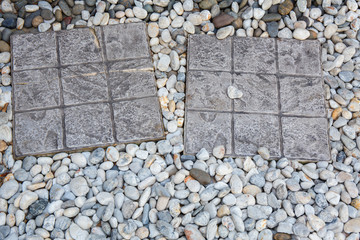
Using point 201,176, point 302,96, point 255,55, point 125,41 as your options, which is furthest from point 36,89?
point 302,96

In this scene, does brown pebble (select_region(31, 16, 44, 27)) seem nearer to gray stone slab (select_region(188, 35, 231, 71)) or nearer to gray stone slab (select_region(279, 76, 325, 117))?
gray stone slab (select_region(188, 35, 231, 71))

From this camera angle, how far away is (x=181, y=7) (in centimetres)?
262

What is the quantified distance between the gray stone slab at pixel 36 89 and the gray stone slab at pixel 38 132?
54 mm

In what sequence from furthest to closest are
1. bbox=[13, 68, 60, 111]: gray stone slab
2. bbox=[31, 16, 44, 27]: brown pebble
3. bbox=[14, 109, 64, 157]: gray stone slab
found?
bbox=[31, 16, 44, 27]: brown pebble
bbox=[13, 68, 60, 111]: gray stone slab
bbox=[14, 109, 64, 157]: gray stone slab

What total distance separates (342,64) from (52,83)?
1.90 metres

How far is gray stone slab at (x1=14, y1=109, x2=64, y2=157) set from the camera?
2203mm

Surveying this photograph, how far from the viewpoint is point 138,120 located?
90.2 inches

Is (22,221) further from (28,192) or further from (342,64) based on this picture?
(342,64)

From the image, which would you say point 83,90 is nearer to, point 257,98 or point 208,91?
point 208,91

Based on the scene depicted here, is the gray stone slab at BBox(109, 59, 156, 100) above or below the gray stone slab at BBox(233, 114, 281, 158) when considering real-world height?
above

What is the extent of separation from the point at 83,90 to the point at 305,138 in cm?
138

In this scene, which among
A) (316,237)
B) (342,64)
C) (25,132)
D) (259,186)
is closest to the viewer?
(316,237)

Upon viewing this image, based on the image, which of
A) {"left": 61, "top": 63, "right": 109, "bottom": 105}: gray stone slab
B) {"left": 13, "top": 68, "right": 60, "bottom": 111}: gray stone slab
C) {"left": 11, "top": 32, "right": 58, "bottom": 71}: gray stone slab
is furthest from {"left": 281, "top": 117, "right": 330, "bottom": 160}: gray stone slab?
{"left": 11, "top": 32, "right": 58, "bottom": 71}: gray stone slab

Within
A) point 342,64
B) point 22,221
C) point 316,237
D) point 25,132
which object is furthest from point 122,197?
point 342,64
